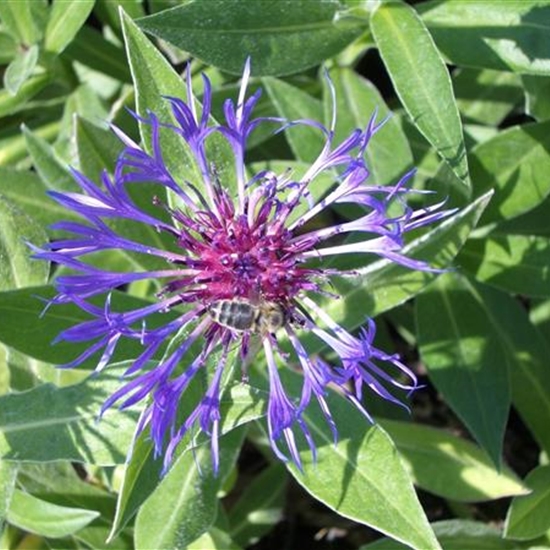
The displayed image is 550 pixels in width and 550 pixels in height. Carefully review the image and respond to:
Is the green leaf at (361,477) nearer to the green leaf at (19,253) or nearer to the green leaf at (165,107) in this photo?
the green leaf at (165,107)

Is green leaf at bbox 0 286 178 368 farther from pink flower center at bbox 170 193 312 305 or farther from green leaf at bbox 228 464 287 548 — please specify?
green leaf at bbox 228 464 287 548

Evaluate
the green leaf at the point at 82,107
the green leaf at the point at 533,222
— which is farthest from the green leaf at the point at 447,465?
the green leaf at the point at 82,107

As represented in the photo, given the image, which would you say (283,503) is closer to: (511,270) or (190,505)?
(190,505)

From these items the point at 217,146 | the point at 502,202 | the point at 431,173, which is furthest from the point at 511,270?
the point at 217,146

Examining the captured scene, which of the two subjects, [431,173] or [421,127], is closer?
[421,127]

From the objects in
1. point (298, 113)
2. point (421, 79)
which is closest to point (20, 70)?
point (298, 113)

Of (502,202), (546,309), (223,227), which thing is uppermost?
→ (223,227)

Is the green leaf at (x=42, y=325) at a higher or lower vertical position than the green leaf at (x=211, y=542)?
higher
